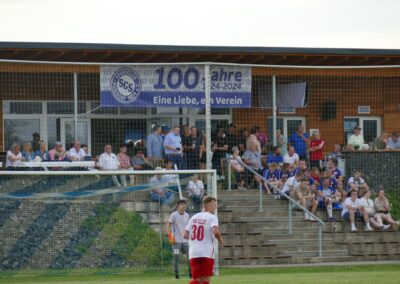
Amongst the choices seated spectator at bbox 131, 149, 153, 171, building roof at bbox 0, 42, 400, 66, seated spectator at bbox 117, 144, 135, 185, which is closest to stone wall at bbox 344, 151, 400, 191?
building roof at bbox 0, 42, 400, 66

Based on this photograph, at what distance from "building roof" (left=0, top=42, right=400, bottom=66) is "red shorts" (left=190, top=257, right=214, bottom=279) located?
463 inches

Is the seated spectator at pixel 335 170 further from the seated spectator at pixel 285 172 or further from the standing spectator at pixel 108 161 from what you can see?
the standing spectator at pixel 108 161

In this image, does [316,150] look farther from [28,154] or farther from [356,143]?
[28,154]

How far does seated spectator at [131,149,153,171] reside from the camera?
24062mm

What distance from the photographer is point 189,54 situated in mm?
28250

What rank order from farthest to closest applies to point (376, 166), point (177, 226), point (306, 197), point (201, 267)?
point (376, 166) → point (306, 197) → point (177, 226) → point (201, 267)

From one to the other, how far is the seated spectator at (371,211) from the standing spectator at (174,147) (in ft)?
15.3

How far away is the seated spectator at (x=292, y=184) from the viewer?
2556cm

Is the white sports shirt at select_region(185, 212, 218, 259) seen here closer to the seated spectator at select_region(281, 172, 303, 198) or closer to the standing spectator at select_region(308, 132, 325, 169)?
the seated spectator at select_region(281, 172, 303, 198)

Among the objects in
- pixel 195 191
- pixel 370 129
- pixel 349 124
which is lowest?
pixel 195 191

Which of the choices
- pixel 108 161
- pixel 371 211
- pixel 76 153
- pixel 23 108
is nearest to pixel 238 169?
pixel 108 161

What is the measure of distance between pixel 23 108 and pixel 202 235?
12.1m

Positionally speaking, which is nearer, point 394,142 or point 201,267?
point 201,267

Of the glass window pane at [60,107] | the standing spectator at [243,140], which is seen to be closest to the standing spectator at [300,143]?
the standing spectator at [243,140]
